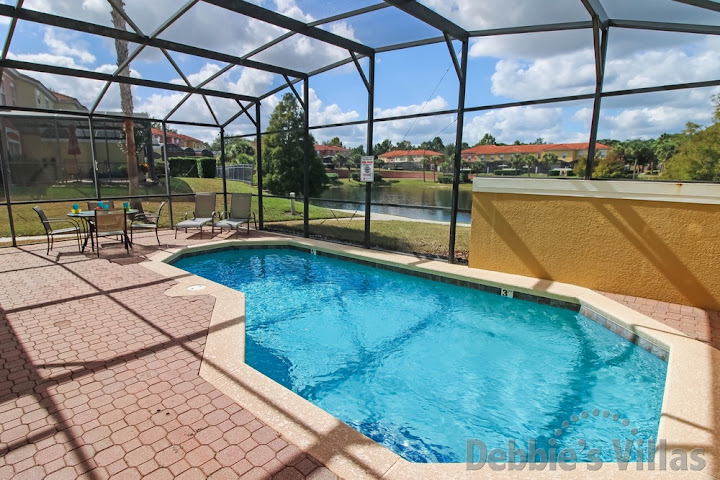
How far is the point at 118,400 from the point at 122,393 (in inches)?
3.5

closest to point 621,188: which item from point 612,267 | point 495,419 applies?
point 612,267

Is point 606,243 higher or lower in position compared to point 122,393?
higher

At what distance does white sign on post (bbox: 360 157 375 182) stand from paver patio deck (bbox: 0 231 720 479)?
13.2 ft

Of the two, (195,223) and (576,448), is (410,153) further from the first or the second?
(576,448)

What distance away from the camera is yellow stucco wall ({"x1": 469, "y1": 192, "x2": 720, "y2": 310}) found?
4.54 metres

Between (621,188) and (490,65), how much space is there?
9.05ft

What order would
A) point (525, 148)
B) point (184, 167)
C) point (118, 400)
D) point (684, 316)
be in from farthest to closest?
point (184, 167) < point (525, 148) < point (684, 316) < point (118, 400)

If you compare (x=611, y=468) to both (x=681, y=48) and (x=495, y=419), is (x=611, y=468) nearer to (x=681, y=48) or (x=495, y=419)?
(x=495, y=419)

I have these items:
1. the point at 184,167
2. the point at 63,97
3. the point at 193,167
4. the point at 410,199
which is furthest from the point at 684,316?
the point at 184,167

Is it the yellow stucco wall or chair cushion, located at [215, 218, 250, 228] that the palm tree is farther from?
the yellow stucco wall

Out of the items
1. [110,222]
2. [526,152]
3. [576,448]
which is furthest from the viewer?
[110,222]

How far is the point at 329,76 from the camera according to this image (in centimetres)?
784

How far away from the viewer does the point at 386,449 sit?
218 centimetres

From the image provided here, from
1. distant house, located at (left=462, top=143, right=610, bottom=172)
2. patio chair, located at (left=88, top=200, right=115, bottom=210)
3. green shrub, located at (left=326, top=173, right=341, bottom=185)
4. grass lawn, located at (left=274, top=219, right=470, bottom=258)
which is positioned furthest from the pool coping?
green shrub, located at (left=326, top=173, right=341, bottom=185)
